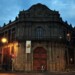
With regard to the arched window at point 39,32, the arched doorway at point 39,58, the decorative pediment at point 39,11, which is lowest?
the arched doorway at point 39,58

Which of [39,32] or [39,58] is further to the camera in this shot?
[39,32]

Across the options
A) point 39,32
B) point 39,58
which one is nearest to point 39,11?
point 39,32

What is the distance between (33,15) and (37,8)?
1863 mm

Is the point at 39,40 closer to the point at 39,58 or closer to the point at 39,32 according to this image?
the point at 39,32

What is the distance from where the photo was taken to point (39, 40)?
57.4 metres

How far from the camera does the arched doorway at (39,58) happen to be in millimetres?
56888

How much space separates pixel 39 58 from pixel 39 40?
389 centimetres

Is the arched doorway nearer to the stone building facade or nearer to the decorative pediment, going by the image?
the stone building facade

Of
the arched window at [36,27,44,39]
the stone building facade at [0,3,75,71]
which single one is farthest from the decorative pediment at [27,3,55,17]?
the arched window at [36,27,44,39]

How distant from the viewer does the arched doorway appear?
187 ft

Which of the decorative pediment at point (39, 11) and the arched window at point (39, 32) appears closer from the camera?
the arched window at point (39, 32)

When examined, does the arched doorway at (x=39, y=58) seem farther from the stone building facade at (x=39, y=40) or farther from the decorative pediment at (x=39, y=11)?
the decorative pediment at (x=39, y=11)

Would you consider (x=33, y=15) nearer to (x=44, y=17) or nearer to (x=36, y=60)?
(x=44, y=17)

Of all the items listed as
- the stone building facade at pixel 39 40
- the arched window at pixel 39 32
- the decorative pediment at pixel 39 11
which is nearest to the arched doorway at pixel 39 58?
the stone building facade at pixel 39 40
